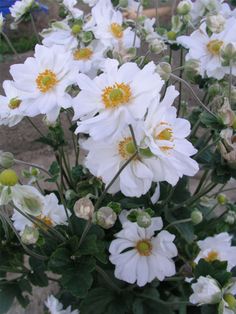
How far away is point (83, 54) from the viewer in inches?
29.8

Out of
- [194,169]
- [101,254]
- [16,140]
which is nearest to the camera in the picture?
[194,169]

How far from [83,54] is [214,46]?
22cm

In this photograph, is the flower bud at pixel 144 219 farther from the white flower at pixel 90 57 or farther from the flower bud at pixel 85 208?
the white flower at pixel 90 57

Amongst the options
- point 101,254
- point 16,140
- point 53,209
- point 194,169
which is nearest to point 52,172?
point 53,209

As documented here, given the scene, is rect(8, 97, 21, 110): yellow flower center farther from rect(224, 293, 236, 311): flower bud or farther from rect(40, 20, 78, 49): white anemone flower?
rect(224, 293, 236, 311): flower bud

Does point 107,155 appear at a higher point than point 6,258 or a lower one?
higher

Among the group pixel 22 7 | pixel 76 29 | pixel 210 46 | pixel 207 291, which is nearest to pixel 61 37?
pixel 76 29

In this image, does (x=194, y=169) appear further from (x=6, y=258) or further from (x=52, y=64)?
(x=6, y=258)

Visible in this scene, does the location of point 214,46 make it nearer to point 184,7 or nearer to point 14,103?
point 184,7

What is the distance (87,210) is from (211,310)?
0.70ft

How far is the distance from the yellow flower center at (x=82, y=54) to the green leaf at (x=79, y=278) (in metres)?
0.34

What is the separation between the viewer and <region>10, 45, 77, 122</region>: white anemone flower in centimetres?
57

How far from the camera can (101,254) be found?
2.00ft

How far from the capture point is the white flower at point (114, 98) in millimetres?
461
